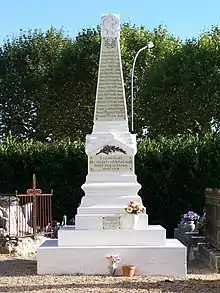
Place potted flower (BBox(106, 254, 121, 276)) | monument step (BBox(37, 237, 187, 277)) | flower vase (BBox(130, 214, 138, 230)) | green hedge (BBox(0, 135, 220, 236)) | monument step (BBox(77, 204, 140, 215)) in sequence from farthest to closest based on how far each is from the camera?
green hedge (BBox(0, 135, 220, 236)) → monument step (BBox(77, 204, 140, 215)) → flower vase (BBox(130, 214, 138, 230)) → monument step (BBox(37, 237, 187, 277)) → potted flower (BBox(106, 254, 121, 276))

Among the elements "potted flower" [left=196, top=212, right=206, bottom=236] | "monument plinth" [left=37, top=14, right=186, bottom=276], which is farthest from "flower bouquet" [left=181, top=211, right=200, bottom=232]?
"monument plinth" [left=37, top=14, right=186, bottom=276]

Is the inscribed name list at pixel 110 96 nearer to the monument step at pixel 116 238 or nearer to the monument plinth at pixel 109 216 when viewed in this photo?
the monument plinth at pixel 109 216

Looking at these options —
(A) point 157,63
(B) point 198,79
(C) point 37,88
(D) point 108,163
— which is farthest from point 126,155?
(C) point 37,88

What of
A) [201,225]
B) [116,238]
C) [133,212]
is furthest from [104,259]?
[201,225]

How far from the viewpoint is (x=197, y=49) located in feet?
93.3

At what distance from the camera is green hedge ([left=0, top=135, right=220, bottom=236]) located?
18266mm

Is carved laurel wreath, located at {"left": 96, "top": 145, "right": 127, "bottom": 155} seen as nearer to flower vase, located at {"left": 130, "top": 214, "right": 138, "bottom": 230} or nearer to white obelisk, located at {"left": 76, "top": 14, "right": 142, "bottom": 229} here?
white obelisk, located at {"left": 76, "top": 14, "right": 142, "bottom": 229}

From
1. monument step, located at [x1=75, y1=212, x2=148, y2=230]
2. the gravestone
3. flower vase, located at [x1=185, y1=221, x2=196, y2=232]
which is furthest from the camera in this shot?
flower vase, located at [x1=185, y1=221, x2=196, y2=232]

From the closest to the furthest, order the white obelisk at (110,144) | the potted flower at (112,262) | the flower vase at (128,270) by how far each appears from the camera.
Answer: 1. the flower vase at (128,270)
2. the potted flower at (112,262)
3. the white obelisk at (110,144)

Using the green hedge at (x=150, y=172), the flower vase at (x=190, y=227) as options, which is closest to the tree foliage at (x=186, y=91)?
the green hedge at (x=150, y=172)

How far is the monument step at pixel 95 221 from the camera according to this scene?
11.9 metres

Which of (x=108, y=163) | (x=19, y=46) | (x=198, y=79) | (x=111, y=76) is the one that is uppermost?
(x=19, y=46)

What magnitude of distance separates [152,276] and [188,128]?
60.7 feet

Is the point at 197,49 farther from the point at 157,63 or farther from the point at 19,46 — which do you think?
the point at 19,46
